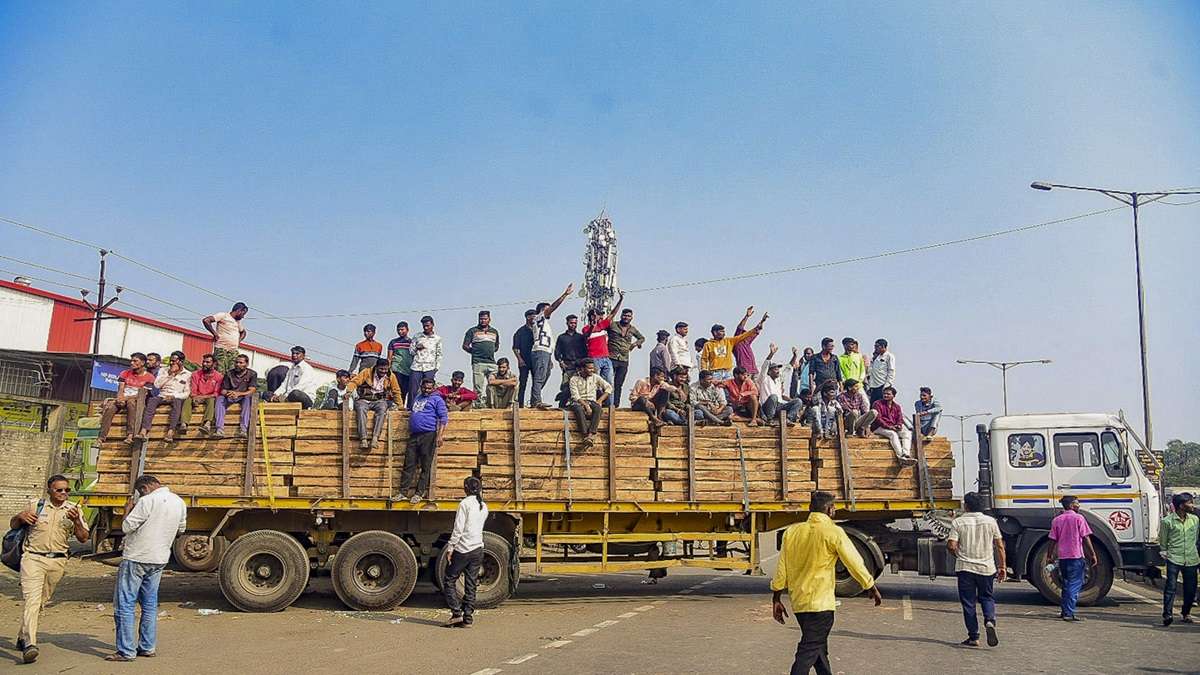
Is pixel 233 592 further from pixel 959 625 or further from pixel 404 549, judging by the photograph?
pixel 959 625

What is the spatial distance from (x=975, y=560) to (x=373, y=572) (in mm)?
7212

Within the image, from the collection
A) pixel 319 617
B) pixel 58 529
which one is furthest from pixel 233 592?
pixel 58 529

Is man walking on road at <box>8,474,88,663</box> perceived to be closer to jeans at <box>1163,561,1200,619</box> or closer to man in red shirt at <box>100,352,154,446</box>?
man in red shirt at <box>100,352,154,446</box>

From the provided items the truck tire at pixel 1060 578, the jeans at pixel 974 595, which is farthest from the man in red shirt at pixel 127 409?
the truck tire at pixel 1060 578

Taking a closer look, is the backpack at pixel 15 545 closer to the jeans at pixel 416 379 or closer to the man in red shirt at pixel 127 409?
the man in red shirt at pixel 127 409

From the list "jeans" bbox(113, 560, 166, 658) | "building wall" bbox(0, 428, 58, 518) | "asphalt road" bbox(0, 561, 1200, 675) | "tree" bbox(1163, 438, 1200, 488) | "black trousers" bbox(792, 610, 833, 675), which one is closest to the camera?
"black trousers" bbox(792, 610, 833, 675)

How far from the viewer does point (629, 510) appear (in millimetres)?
12281

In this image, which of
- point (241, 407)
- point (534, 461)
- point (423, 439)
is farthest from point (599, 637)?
point (241, 407)

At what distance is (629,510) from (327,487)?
3915 mm

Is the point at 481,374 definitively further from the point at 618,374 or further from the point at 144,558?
the point at 144,558

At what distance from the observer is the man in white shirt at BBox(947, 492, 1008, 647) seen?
9.37m

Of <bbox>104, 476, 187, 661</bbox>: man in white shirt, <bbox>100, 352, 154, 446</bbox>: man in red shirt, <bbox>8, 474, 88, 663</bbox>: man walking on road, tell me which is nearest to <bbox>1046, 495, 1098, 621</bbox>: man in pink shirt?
<bbox>104, 476, 187, 661</bbox>: man in white shirt

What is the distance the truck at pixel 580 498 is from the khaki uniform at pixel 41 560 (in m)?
3.33

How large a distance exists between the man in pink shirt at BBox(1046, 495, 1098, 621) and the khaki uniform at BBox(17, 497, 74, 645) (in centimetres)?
1086
